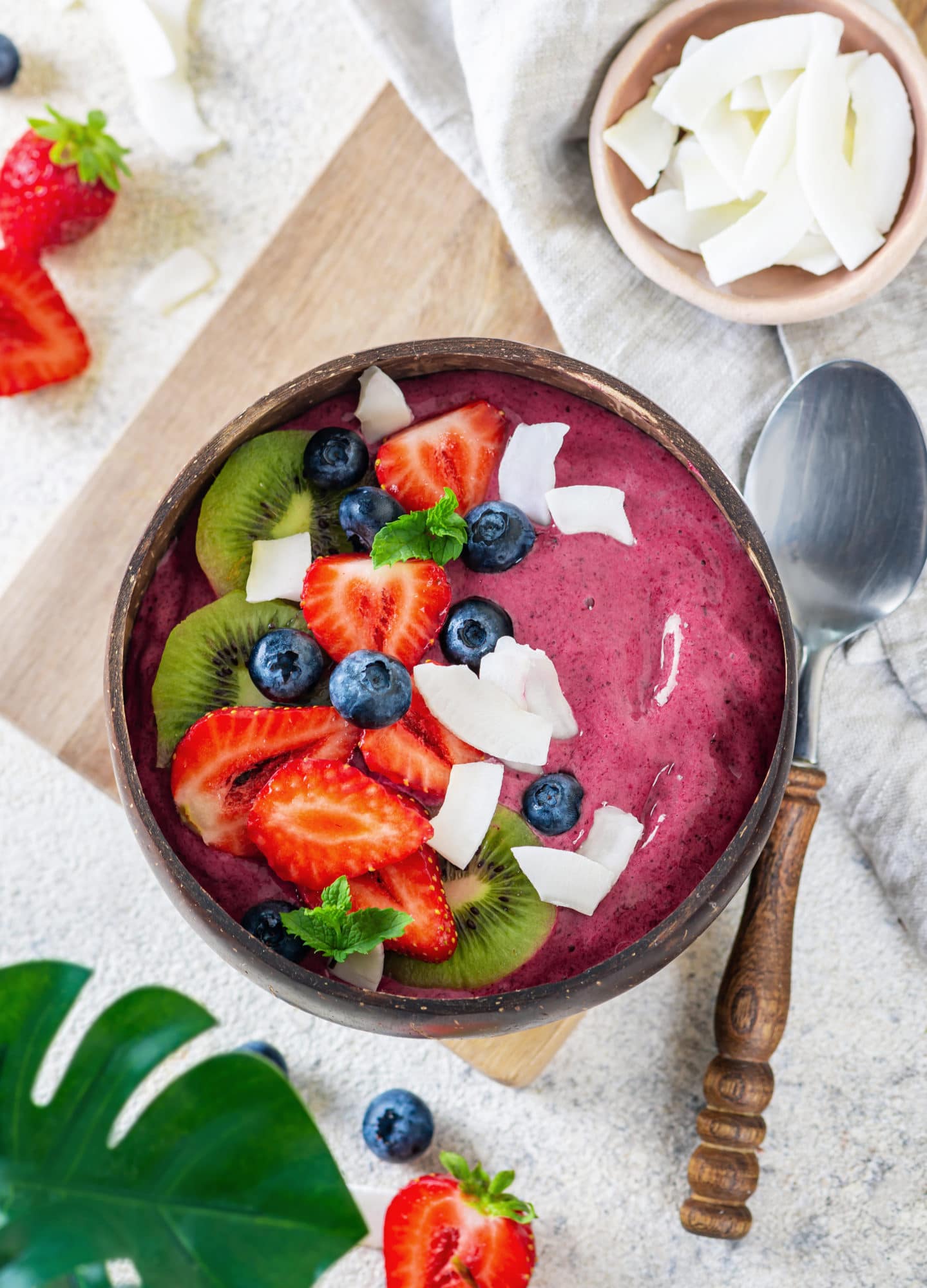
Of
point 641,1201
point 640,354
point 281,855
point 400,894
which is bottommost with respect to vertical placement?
point 641,1201

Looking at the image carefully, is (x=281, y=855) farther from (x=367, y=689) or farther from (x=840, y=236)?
(x=840, y=236)

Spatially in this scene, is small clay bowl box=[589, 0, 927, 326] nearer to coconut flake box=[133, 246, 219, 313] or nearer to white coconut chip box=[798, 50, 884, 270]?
white coconut chip box=[798, 50, 884, 270]

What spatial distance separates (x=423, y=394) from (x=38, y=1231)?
1.04m

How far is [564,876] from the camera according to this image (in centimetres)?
136

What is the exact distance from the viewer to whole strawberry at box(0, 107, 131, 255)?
2.17 metres

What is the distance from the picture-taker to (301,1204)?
1087 mm

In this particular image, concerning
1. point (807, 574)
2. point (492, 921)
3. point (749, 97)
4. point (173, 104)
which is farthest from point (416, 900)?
point (173, 104)

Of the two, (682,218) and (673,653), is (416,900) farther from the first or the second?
(682,218)

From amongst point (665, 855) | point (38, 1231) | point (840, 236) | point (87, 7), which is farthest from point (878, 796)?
point (87, 7)

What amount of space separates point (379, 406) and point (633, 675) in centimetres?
46

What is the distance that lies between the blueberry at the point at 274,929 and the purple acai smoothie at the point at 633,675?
0.08ft

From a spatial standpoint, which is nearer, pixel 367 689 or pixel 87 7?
pixel 367 689

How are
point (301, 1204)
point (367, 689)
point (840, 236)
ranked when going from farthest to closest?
point (840, 236)
point (367, 689)
point (301, 1204)

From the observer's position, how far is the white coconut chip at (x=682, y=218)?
1.92 metres
